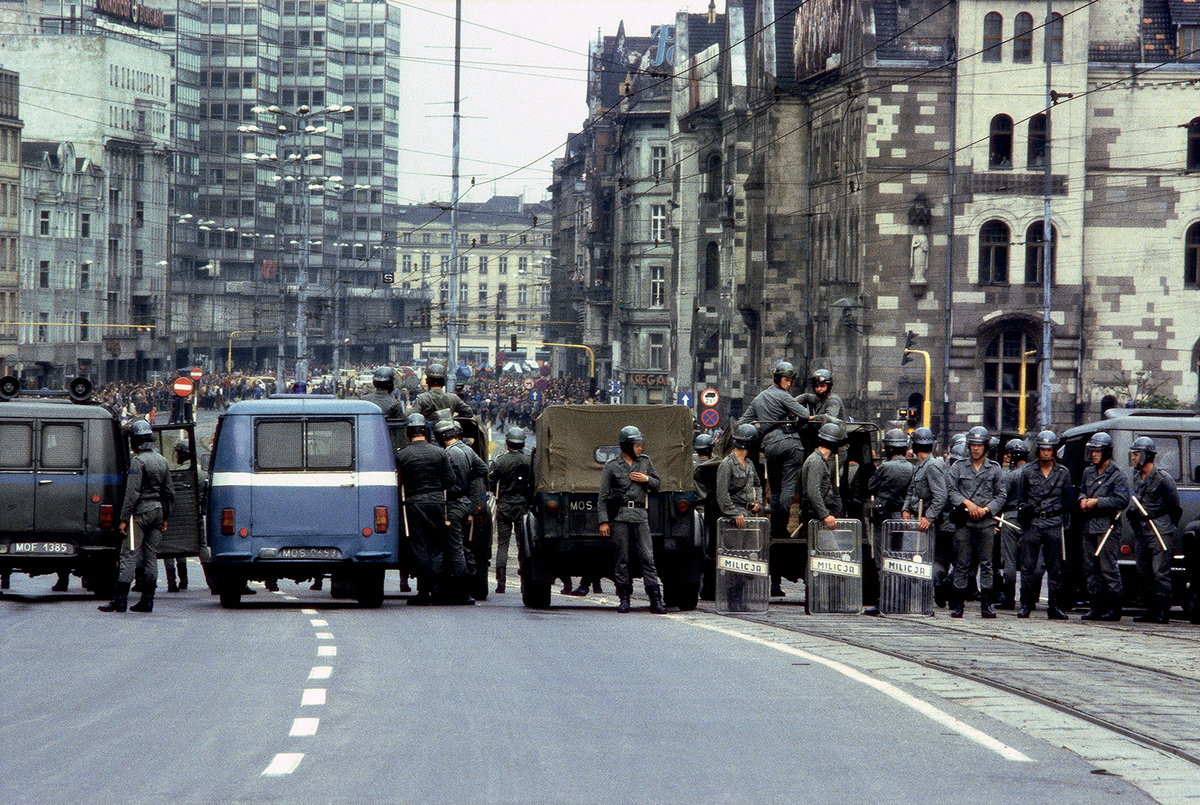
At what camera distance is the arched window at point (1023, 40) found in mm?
52594

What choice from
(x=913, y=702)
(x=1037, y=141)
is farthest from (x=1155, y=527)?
(x=1037, y=141)

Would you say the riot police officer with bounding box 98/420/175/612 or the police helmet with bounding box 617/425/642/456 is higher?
the police helmet with bounding box 617/425/642/456

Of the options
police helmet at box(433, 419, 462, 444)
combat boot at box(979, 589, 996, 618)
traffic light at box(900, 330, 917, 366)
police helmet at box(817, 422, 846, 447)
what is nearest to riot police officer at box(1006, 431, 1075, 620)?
combat boot at box(979, 589, 996, 618)

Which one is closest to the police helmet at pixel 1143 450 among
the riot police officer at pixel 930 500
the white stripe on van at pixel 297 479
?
the riot police officer at pixel 930 500

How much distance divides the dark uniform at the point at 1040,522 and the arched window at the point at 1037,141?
3686 centimetres

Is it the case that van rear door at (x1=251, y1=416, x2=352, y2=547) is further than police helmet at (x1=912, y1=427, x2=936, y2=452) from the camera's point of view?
No

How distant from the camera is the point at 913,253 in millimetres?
53188

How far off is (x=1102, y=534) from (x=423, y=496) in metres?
6.80

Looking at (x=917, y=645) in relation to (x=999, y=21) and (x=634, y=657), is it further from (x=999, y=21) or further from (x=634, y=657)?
(x=999, y=21)

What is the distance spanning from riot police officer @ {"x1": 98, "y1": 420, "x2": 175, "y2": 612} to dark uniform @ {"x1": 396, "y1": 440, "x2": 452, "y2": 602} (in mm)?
2395

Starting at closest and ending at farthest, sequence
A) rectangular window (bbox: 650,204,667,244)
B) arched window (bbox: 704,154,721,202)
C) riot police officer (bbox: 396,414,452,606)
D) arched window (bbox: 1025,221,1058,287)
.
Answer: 1. riot police officer (bbox: 396,414,452,606)
2. arched window (bbox: 1025,221,1058,287)
3. arched window (bbox: 704,154,721,202)
4. rectangular window (bbox: 650,204,667,244)

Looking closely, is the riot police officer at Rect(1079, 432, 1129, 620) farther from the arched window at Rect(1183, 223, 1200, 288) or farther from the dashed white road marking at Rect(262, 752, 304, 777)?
the arched window at Rect(1183, 223, 1200, 288)

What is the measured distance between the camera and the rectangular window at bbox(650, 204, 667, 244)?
309ft

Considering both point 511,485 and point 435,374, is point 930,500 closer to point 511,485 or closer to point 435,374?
point 435,374
